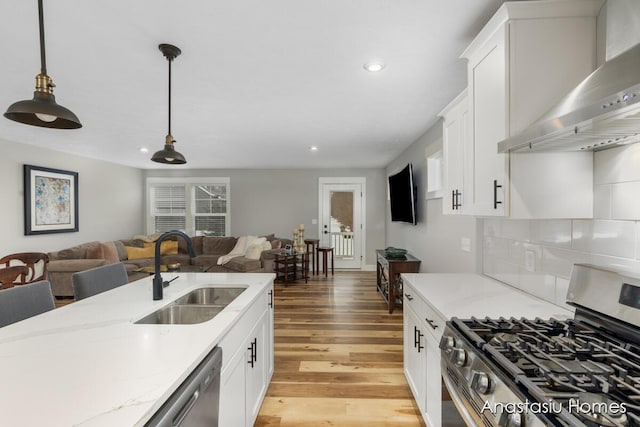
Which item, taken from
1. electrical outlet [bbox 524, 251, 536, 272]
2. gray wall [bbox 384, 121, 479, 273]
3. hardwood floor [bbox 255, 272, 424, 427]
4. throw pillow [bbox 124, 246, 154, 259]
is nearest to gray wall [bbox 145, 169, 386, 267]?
throw pillow [bbox 124, 246, 154, 259]

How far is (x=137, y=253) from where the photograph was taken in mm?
6098

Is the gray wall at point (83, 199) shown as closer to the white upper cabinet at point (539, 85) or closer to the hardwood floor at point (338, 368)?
the hardwood floor at point (338, 368)

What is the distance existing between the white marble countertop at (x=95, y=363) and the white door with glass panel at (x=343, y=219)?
18.4ft

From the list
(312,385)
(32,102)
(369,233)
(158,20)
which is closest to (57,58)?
(158,20)

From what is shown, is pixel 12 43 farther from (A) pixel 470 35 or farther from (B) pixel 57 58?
(A) pixel 470 35

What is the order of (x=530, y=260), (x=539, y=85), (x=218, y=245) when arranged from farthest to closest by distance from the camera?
(x=218, y=245), (x=530, y=260), (x=539, y=85)

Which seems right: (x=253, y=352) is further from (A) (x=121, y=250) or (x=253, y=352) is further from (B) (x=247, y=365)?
(A) (x=121, y=250)

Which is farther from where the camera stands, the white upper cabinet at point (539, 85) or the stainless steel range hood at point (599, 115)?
the white upper cabinet at point (539, 85)

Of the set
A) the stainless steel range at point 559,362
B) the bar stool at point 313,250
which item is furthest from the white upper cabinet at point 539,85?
the bar stool at point 313,250

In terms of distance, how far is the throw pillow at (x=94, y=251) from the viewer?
509 centimetres

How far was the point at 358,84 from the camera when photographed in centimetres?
245

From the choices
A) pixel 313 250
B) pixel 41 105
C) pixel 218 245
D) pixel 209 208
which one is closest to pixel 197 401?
pixel 41 105

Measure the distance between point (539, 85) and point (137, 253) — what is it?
6.71 meters

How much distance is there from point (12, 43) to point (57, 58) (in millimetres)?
219
